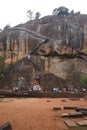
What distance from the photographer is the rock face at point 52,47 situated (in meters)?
45.5

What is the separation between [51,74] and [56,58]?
3.27 metres

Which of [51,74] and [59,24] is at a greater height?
[59,24]

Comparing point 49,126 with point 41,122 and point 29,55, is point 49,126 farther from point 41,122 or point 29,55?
point 29,55

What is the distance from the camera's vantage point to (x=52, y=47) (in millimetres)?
45938

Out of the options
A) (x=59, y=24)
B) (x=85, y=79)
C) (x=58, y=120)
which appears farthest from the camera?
(x=59, y=24)

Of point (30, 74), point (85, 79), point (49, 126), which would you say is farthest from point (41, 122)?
point (30, 74)

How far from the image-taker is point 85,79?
35.5 metres

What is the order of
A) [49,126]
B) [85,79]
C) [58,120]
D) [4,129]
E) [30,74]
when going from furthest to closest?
[30,74]
[85,79]
[58,120]
[49,126]
[4,129]

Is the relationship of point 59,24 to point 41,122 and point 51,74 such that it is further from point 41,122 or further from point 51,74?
point 41,122

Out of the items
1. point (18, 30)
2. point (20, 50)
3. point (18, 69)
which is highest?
point (18, 30)

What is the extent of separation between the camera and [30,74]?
44156 millimetres

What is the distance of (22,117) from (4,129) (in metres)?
3.01

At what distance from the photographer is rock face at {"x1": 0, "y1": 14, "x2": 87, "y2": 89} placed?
45.5 m

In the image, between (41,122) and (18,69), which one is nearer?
(41,122)
